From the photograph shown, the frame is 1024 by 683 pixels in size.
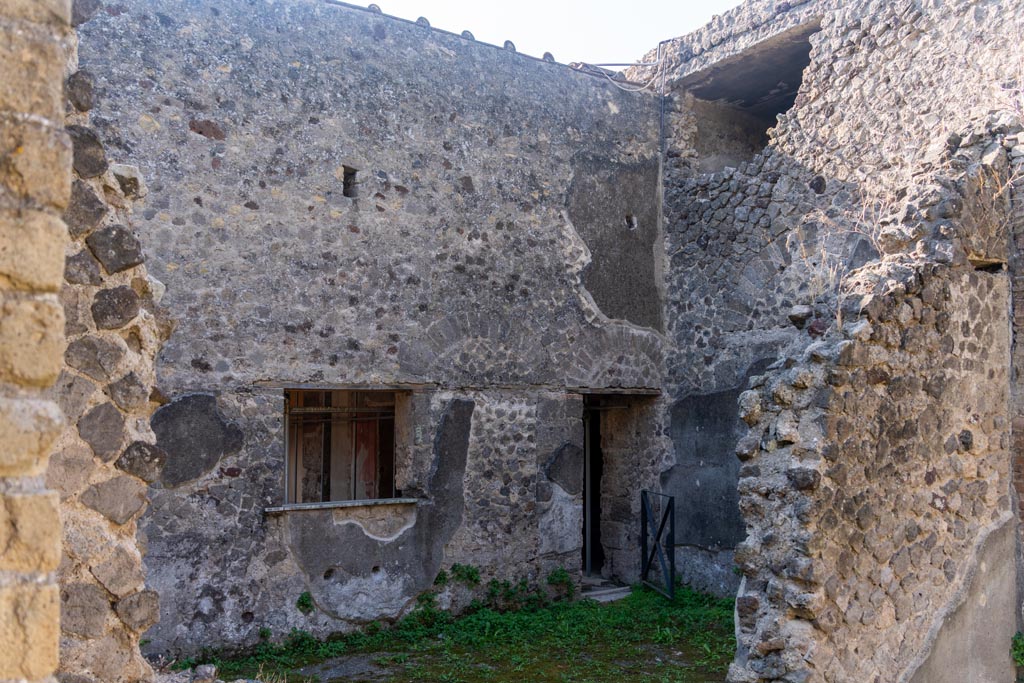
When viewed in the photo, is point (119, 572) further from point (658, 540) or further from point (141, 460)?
point (658, 540)

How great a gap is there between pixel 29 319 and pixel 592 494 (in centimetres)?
882

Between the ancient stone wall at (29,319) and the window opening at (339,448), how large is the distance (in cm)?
632

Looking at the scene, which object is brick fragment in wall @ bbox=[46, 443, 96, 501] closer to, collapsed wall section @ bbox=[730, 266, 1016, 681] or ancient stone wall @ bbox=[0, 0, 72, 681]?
ancient stone wall @ bbox=[0, 0, 72, 681]

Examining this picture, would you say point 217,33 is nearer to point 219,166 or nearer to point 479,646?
point 219,166

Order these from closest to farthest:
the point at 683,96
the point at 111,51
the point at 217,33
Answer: the point at 111,51 → the point at 217,33 → the point at 683,96

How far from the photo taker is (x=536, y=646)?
715 cm

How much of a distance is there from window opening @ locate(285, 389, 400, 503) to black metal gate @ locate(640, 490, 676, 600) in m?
2.56

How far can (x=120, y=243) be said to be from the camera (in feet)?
8.62

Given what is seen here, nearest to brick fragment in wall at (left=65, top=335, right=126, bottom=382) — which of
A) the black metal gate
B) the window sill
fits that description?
the window sill

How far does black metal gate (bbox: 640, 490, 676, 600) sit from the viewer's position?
28.8 feet

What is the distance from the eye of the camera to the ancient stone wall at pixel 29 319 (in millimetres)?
1491

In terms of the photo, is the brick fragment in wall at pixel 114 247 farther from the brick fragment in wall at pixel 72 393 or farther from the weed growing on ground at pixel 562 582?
the weed growing on ground at pixel 562 582

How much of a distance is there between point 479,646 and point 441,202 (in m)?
3.63

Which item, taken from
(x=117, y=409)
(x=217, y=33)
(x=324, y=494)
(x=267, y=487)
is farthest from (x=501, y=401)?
(x=117, y=409)
